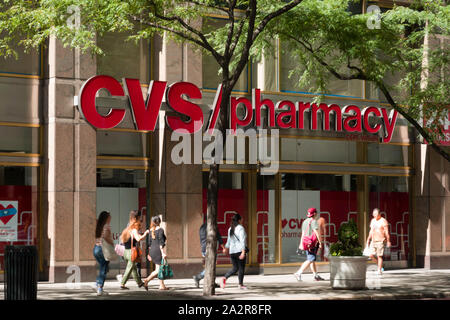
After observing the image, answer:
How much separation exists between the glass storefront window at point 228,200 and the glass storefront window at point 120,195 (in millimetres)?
1907

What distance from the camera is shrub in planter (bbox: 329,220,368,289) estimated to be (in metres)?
18.1

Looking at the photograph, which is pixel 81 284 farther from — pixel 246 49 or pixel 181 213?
pixel 246 49

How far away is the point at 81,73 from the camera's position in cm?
2012

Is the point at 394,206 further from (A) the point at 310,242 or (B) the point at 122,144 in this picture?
(B) the point at 122,144

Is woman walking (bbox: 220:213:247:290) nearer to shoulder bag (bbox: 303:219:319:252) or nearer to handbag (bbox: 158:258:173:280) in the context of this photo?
handbag (bbox: 158:258:173:280)

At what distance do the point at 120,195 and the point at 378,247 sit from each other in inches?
300

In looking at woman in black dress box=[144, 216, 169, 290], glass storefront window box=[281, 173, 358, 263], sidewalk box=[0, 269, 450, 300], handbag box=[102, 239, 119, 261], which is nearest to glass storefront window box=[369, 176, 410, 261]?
glass storefront window box=[281, 173, 358, 263]

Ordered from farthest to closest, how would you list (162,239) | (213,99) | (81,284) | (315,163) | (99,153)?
1. (315,163)
2. (213,99)
3. (99,153)
4. (81,284)
5. (162,239)

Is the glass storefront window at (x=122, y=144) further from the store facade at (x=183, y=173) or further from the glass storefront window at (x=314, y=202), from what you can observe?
the glass storefront window at (x=314, y=202)

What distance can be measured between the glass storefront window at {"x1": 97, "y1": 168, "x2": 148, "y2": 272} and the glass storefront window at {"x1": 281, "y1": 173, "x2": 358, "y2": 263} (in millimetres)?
→ 4481

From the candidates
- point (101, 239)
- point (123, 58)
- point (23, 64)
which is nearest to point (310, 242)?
point (101, 239)

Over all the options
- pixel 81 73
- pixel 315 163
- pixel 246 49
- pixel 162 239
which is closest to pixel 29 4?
pixel 81 73

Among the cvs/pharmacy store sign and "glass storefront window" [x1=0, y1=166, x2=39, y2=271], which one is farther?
the cvs/pharmacy store sign

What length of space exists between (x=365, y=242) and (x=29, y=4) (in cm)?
1319
